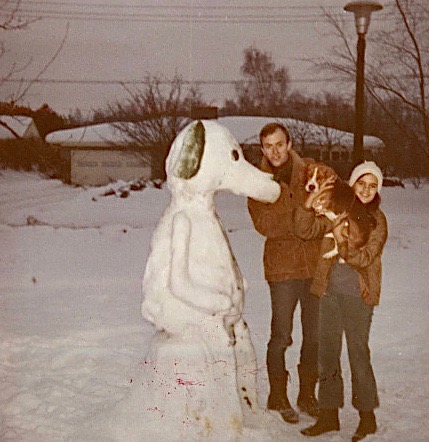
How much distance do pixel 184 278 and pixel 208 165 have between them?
1.06 feet

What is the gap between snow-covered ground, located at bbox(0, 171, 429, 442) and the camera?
87.3 inches

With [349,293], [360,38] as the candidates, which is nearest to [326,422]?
[349,293]

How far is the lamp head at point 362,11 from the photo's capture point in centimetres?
258

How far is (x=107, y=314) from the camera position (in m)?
3.35

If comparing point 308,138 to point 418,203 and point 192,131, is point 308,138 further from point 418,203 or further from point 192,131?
point 192,131

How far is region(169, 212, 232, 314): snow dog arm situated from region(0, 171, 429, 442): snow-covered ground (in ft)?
1.41

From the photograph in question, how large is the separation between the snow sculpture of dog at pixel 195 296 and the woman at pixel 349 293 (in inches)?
11.9

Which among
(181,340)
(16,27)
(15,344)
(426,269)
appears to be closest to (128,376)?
(15,344)

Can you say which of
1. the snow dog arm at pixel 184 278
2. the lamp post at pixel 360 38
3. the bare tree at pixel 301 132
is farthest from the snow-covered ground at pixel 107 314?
the lamp post at pixel 360 38

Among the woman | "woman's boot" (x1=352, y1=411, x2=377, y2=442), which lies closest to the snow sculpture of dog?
the woman

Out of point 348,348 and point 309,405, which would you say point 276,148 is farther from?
point 309,405

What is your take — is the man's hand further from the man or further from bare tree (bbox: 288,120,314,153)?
bare tree (bbox: 288,120,314,153)

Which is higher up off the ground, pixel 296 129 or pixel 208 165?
pixel 296 129

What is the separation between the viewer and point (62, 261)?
4.44 metres
